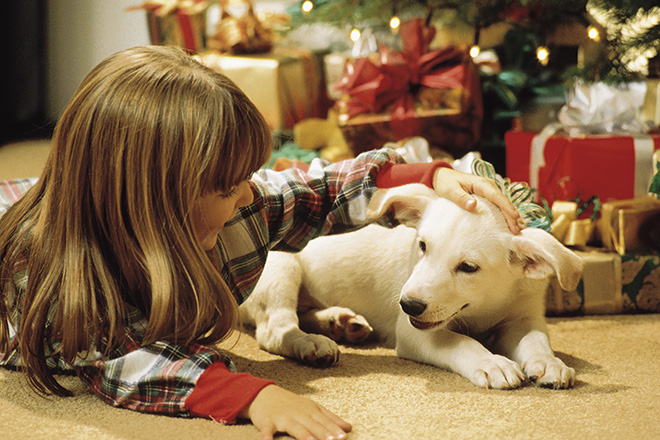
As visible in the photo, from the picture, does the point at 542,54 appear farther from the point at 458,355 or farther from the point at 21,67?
the point at 21,67

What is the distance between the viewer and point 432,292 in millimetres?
1148

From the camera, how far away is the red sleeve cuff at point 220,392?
3.18 feet

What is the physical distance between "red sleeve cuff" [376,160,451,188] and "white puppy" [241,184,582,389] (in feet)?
0.18

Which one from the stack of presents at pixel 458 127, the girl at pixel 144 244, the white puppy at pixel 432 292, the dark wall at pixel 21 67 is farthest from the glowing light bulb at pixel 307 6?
the dark wall at pixel 21 67

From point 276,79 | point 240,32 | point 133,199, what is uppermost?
point 240,32

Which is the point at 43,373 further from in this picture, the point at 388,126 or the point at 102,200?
the point at 388,126

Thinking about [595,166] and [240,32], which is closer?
[595,166]

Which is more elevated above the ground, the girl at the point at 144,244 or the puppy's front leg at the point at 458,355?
Result: the girl at the point at 144,244

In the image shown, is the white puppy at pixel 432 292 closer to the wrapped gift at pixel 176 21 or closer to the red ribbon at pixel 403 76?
the red ribbon at pixel 403 76

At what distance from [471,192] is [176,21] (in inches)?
73.3

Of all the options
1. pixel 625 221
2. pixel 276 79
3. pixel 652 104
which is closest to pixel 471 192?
pixel 625 221

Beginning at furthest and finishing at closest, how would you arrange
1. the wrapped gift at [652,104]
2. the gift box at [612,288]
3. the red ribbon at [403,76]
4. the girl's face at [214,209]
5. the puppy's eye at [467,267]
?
1. the red ribbon at [403,76]
2. the wrapped gift at [652,104]
3. the gift box at [612,288]
4. the puppy's eye at [467,267]
5. the girl's face at [214,209]

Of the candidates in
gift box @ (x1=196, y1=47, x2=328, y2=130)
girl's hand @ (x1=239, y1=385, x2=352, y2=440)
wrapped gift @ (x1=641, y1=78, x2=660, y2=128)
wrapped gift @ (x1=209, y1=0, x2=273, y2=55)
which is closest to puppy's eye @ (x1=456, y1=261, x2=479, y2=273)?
girl's hand @ (x1=239, y1=385, x2=352, y2=440)

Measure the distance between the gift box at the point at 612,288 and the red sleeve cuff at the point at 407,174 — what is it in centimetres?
45
